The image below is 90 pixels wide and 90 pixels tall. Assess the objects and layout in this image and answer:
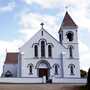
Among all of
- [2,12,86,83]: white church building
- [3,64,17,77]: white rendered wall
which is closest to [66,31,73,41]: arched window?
[2,12,86,83]: white church building

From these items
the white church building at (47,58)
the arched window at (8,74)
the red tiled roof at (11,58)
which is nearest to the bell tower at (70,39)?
the white church building at (47,58)

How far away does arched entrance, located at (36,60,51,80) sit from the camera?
55.3m

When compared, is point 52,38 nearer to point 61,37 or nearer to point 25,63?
point 61,37

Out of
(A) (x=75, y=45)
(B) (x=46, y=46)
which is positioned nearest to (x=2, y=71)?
(B) (x=46, y=46)

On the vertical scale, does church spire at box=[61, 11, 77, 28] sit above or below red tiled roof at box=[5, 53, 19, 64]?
above

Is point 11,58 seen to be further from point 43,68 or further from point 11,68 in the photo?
point 43,68

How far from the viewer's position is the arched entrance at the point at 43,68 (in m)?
55.3

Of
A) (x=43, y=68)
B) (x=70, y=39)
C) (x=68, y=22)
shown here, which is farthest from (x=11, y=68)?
(x=68, y=22)

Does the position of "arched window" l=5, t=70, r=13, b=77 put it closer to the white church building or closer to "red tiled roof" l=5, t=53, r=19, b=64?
"red tiled roof" l=5, t=53, r=19, b=64

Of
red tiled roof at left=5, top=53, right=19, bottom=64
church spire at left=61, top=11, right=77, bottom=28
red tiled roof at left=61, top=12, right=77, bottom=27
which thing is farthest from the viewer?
red tiled roof at left=5, top=53, right=19, bottom=64

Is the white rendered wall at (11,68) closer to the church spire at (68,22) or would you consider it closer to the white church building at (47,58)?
the white church building at (47,58)

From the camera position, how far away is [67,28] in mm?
57906

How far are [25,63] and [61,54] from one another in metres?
6.86

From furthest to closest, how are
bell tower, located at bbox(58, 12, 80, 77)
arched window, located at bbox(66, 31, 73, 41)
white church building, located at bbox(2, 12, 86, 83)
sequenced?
1. arched window, located at bbox(66, 31, 73, 41)
2. bell tower, located at bbox(58, 12, 80, 77)
3. white church building, located at bbox(2, 12, 86, 83)
